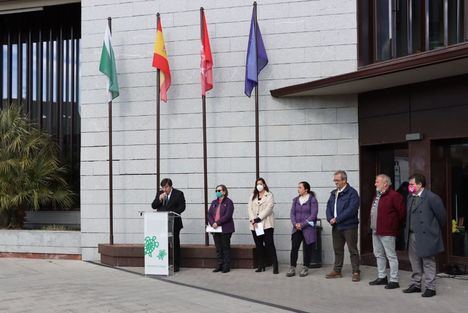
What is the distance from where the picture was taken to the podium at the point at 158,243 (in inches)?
393

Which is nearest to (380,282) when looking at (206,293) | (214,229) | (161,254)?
(206,293)

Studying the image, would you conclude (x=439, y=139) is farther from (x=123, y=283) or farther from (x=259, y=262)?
(x=123, y=283)

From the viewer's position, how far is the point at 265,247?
34.5 ft

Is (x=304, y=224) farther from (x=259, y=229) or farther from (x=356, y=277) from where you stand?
(x=356, y=277)

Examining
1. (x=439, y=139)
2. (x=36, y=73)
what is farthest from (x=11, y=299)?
(x=36, y=73)

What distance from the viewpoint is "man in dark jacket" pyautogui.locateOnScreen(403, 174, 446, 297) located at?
786 centimetres

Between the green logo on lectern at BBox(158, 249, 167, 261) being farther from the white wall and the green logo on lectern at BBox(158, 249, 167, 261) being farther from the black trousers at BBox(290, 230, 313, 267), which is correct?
the black trousers at BBox(290, 230, 313, 267)

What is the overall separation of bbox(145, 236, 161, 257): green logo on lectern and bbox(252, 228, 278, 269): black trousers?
5.64 feet

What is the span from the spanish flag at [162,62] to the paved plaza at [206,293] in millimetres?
3536

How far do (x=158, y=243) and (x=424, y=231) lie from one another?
14.6 ft

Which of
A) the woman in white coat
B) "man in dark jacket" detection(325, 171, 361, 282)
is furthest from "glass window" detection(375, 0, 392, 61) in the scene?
the woman in white coat

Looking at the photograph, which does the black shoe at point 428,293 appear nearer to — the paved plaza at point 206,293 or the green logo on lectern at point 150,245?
the paved plaza at point 206,293

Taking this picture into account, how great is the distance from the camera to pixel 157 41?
11219 mm

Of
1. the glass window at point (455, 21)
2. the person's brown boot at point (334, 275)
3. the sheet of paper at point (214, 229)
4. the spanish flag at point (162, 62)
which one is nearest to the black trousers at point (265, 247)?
the sheet of paper at point (214, 229)
